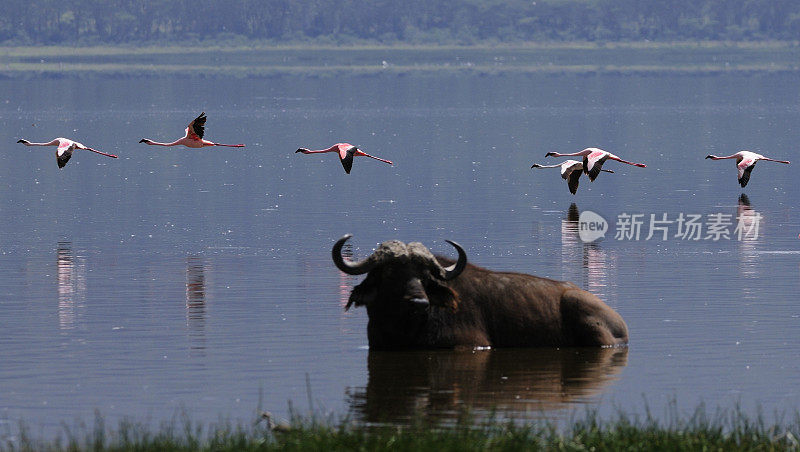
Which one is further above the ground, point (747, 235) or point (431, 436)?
point (431, 436)

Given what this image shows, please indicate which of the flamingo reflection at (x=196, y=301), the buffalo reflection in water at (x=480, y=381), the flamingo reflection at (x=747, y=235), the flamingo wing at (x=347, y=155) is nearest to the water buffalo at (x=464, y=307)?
the buffalo reflection in water at (x=480, y=381)

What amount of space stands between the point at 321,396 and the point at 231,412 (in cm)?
138

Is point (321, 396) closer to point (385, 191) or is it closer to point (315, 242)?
point (315, 242)

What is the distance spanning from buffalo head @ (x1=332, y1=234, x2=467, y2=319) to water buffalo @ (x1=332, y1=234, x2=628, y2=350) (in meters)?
0.01

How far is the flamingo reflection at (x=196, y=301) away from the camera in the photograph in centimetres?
2562

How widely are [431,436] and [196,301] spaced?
1281 centimetres

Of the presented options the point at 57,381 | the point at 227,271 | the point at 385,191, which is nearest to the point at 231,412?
the point at 57,381

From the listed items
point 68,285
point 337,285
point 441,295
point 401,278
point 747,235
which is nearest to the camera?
point 401,278

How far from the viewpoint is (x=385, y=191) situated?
60.3 meters

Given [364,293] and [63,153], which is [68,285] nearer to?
[364,293]

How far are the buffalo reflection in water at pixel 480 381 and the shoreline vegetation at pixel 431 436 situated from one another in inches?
39.4

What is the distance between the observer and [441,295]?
76.1 feet

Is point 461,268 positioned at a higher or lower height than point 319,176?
higher

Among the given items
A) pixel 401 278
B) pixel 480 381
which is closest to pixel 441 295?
pixel 401 278
